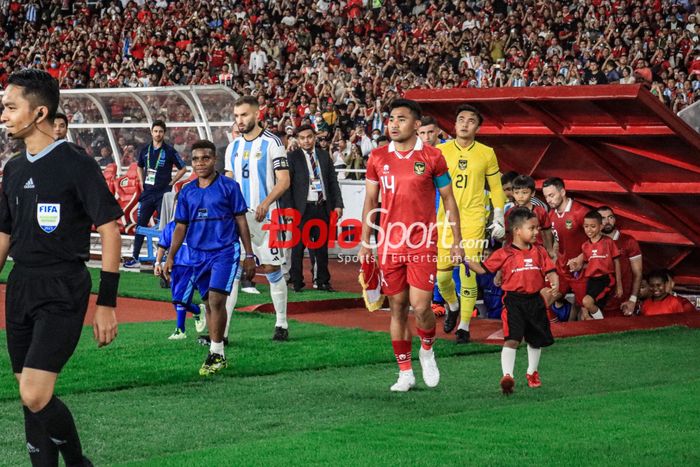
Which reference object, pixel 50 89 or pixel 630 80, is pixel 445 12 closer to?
pixel 630 80

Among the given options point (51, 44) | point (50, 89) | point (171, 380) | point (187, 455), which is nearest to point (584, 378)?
point (171, 380)

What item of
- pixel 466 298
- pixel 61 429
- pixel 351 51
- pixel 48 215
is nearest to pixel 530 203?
pixel 466 298

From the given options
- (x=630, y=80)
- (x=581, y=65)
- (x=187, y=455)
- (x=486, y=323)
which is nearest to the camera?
(x=187, y=455)

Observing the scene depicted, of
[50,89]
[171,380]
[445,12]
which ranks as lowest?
[171,380]

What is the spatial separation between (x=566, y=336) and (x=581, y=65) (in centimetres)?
1262

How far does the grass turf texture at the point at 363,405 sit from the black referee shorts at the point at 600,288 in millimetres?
1490

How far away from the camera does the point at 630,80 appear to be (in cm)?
2138

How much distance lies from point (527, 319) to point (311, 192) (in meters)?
8.30

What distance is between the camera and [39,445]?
5559 millimetres

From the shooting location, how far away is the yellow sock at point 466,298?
11.5 metres

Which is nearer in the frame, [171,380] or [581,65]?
[171,380]

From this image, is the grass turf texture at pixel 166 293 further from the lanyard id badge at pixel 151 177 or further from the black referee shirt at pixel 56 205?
the black referee shirt at pixel 56 205

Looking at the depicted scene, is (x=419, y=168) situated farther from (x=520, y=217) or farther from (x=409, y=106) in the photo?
(x=520, y=217)

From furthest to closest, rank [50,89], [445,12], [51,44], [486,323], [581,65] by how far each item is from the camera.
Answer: [51,44] → [445,12] → [581,65] → [486,323] → [50,89]
